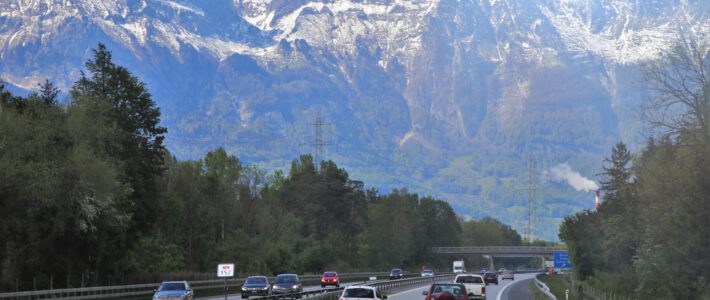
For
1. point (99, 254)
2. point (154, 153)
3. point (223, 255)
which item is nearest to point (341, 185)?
point (223, 255)

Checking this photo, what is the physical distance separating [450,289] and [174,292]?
16.8 metres

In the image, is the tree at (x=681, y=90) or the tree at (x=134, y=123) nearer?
the tree at (x=681, y=90)

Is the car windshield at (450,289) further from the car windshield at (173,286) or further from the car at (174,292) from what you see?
the car windshield at (173,286)

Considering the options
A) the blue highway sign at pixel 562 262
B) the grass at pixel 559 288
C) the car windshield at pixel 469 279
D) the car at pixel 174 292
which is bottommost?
the grass at pixel 559 288

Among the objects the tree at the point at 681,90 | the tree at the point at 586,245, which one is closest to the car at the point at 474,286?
the tree at the point at 681,90

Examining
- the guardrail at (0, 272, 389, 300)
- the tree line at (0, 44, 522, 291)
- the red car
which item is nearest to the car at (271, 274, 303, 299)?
the guardrail at (0, 272, 389, 300)

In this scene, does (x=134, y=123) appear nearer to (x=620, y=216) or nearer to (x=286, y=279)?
(x=286, y=279)

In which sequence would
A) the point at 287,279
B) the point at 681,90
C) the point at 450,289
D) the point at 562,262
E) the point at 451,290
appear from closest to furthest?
the point at 451,290 < the point at 450,289 < the point at 681,90 < the point at 287,279 < the point at 562,262

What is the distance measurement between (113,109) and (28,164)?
787 inches

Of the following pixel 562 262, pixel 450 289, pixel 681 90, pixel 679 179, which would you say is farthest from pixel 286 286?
pixel 562 262

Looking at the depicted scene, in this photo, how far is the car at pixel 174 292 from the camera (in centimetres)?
5788

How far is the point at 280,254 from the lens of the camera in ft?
454

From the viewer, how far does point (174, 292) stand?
58.4m

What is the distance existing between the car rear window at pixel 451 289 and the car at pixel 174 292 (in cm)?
1561
